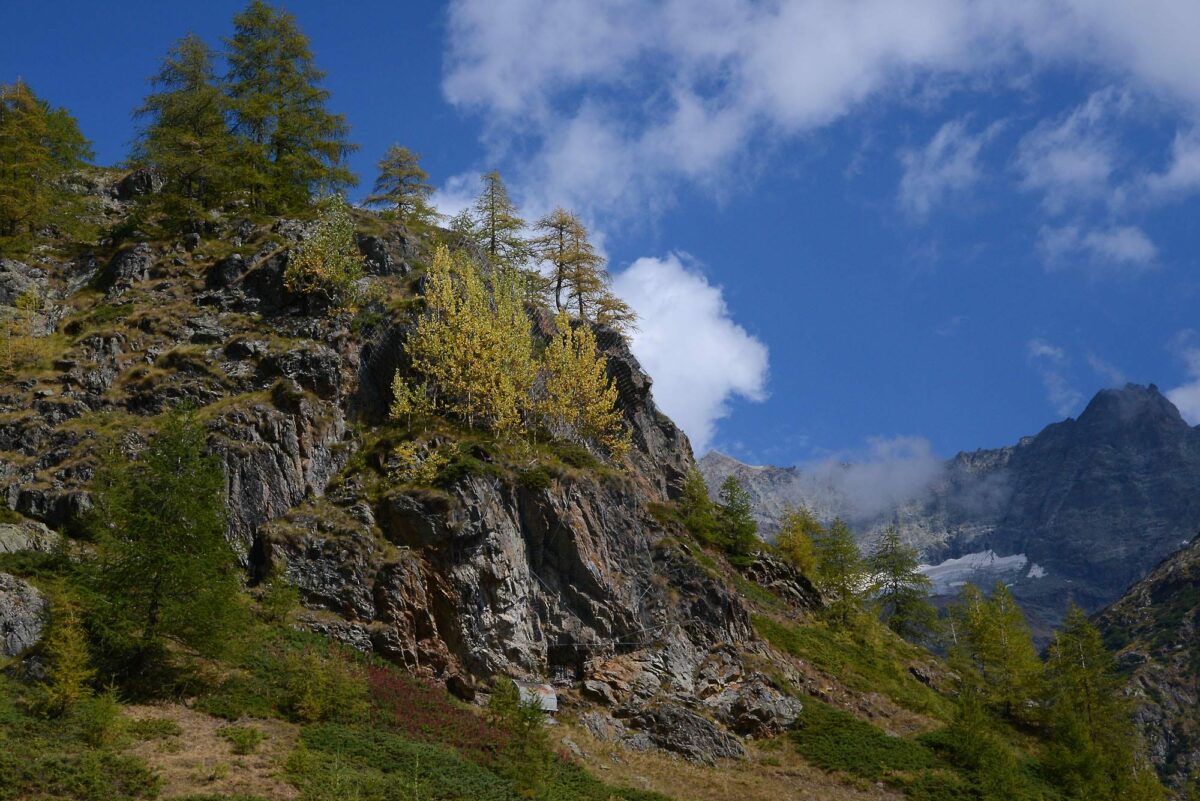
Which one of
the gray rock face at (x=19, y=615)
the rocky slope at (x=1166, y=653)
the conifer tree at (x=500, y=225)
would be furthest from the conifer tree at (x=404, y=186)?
the rocky slope at (x=1166, y=653)

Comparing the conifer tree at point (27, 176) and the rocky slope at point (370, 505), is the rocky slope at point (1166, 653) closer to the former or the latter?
the rocky slope at point (370, 505)

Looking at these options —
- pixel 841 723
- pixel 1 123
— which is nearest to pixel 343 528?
pixel 841 723

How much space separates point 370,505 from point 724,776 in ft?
58.6

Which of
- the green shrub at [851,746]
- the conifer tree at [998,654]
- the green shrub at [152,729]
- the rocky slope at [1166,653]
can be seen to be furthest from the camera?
the rocky slope at [1166,653]

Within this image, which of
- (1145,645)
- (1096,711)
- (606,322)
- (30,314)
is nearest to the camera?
(30,314)

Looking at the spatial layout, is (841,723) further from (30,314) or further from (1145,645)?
(1145,645)

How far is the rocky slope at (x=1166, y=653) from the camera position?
130250 mm

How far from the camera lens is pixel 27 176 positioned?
159 feet

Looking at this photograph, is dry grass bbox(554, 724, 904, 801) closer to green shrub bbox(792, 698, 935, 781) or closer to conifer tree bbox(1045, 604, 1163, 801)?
green shrub bbox(792, 698, 935, 781)

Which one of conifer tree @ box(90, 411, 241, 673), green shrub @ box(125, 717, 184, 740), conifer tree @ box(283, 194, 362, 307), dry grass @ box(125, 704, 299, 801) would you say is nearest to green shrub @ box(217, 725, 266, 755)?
dry grass @ box(125, 704, 299, 801)

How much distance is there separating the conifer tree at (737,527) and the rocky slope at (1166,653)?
90.8 meters

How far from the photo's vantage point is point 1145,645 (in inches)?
6309

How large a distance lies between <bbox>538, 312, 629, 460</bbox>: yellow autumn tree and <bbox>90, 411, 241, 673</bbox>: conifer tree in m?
20.0

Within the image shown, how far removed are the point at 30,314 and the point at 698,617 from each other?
118 ft
